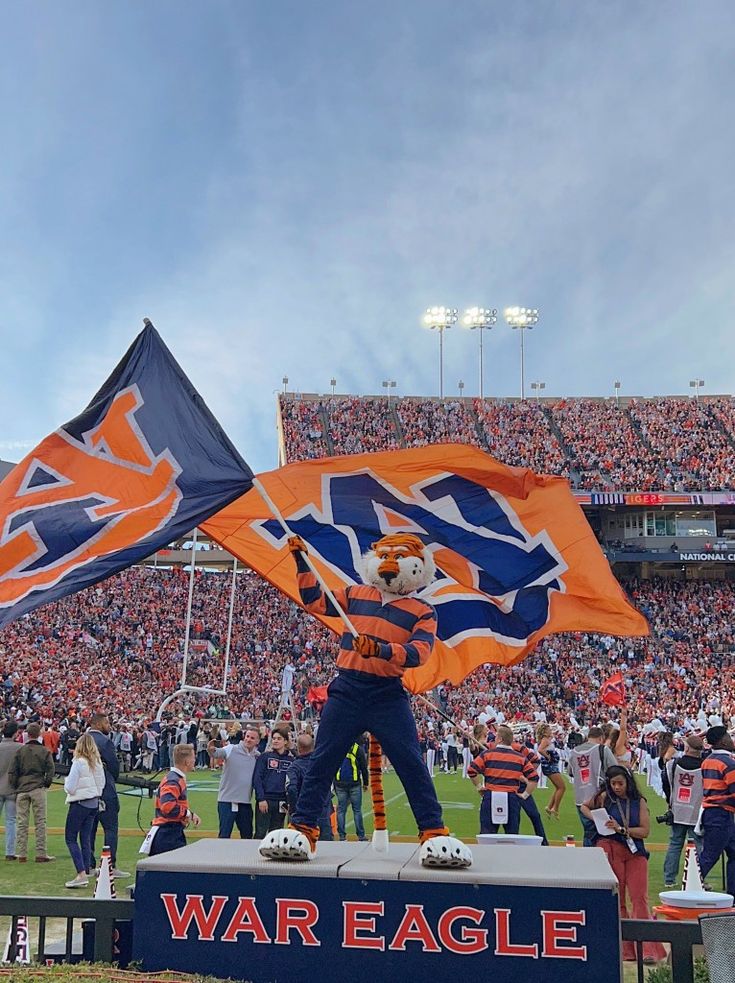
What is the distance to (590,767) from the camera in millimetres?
8844

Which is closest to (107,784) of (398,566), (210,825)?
(210,825)

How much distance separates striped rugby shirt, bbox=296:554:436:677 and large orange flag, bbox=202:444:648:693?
2129 millimetres

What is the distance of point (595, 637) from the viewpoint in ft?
135

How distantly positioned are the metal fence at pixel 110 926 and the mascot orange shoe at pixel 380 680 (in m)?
1.03

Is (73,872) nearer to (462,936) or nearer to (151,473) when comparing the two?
(151,473)

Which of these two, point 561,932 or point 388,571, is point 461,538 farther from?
point 561,932

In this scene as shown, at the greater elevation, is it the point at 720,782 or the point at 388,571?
the point at 388,571

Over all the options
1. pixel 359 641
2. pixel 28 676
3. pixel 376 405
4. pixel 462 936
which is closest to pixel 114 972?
pixel 462 936

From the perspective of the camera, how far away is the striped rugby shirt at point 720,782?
8008mm

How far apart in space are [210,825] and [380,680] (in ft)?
33.1

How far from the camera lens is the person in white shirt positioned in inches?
374

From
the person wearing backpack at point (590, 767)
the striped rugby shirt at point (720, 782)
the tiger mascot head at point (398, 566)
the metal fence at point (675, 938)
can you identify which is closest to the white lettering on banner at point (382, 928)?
the metal fence at point (675, 938)

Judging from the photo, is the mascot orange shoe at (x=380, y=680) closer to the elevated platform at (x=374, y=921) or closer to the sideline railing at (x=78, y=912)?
the elevated platform at (x=374, y=921)

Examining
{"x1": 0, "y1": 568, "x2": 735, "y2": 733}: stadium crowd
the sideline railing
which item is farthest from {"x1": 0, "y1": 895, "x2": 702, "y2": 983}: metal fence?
{"x1": 0, "y1": 568, "x2": 735, "y2": 733}: stadium crowd
